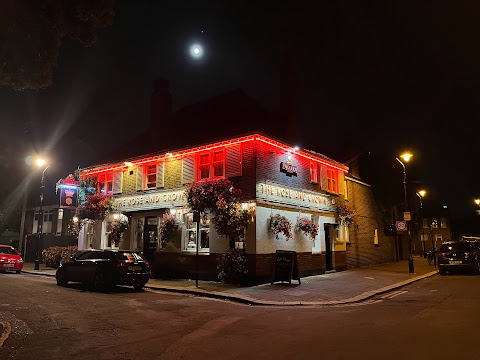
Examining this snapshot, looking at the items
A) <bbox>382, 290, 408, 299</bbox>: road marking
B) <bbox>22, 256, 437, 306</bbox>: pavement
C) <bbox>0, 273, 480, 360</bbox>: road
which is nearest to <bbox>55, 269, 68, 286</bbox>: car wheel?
<bbox>0, 273, 480, 360</bbox>: road

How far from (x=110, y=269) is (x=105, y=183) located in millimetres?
10383

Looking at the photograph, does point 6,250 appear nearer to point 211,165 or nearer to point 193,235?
point 193,235

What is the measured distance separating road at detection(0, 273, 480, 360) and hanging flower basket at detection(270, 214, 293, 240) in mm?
4927

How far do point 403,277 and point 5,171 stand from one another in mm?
23205

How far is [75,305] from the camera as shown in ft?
35.6

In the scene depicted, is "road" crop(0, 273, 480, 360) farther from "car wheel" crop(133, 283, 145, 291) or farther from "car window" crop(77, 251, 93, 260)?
"car window" crop(77, 251, 93, 260)

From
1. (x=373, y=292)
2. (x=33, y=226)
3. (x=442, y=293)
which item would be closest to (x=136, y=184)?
(x=373, y=292)

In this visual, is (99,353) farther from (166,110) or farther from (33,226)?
(33,226)

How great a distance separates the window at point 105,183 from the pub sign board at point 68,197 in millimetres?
1398

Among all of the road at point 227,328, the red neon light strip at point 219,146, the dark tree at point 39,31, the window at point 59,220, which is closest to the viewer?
the road at point 227,328

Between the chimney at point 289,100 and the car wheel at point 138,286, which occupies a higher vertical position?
the chimney at point 289,100

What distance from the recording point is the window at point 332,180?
72.8 ft

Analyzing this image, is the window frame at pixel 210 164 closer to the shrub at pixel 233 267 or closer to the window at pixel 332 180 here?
the shrub at pixel 233 267

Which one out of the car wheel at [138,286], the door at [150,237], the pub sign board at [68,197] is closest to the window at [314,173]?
the door at [150,237]
